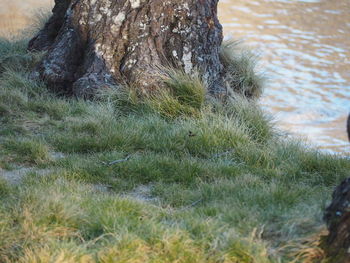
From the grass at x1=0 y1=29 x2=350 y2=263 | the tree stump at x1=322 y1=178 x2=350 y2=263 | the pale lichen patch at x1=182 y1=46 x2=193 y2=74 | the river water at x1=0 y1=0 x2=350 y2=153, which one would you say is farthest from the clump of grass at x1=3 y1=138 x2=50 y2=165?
the river water at x1=0 y1=0 x2=350 y2=153

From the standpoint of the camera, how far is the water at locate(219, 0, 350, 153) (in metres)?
8.76

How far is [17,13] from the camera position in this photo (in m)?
11.5

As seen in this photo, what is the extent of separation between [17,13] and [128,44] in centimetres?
553

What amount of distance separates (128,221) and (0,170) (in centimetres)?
150

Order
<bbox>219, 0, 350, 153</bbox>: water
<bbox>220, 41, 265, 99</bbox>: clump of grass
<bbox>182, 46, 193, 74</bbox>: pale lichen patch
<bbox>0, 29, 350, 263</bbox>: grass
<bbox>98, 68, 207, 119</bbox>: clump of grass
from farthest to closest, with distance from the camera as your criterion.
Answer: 1. <bbox>219, 0, 350, 153</bbox>: water
2. <bbox>220, 41, 265, 99</bbox>: clump of grass
3. <bbox>182, 46, 193, 74</bbox>: pale lichen patch
4. <bbox>98, 68, 207, 119</bbox>: clump of grass
5. <bbox>0, 29, 350, 263</bbox>: grass

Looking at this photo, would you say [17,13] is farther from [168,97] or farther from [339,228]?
[339,228]

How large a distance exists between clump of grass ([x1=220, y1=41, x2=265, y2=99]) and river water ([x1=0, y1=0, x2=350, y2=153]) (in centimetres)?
43

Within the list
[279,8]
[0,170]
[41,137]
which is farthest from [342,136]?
[279,8]

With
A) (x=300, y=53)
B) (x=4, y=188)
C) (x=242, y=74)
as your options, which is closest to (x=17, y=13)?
(x=300, y=53)

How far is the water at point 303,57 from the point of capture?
8758mm

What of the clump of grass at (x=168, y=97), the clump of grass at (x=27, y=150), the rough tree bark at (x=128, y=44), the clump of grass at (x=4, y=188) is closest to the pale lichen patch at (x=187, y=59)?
the rough tree bark at (x=128, y=44)

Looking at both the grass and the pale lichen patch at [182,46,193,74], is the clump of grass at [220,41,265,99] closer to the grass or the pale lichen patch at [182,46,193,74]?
the grass

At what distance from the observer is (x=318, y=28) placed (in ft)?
40.8

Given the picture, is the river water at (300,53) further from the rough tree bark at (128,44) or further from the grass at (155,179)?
the grass at (155,179)
